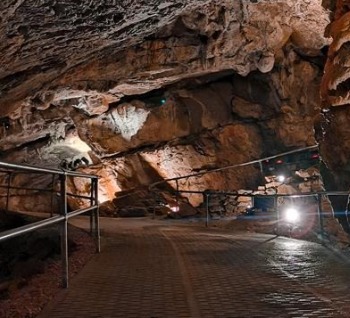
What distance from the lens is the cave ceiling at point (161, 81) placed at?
827 centimetres

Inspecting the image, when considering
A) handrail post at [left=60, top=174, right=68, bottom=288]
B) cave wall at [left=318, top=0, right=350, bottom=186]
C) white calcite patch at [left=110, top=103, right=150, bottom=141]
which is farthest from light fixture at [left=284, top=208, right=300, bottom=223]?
white calcite patch at [left=110, top=103, right=150, bottom=141]

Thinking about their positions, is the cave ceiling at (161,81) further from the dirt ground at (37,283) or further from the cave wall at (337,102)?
the dirt ground at (37,283)

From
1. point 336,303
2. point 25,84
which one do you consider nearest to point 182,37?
point 25,84

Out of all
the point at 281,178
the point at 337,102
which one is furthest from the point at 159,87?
the point at 337,102

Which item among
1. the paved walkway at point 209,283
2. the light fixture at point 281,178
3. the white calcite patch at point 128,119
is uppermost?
the white calcite patch at point 128,119

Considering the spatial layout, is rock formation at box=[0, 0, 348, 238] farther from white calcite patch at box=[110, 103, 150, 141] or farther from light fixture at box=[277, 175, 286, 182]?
light fixture at box=[277, 175, 286, 182]

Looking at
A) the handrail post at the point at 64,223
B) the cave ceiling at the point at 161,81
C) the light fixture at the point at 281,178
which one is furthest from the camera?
the light fixture at the point at 281,178

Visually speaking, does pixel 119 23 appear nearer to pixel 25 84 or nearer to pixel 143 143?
pixel 25 84

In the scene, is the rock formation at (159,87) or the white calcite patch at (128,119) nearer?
the rock formation at (159,87)

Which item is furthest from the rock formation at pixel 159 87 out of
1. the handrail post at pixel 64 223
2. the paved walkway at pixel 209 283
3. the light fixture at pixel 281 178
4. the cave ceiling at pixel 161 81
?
the handrail post at pixel 64 223

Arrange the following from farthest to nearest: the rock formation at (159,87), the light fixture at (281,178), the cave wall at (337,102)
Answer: the light fixture at (281,178) < the rock formation at (159,87) < the cave wall at (337,102)

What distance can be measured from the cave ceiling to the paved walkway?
3.14 m

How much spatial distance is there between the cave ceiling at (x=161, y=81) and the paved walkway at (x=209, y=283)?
3.14 meters

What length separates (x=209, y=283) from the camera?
4.32m
